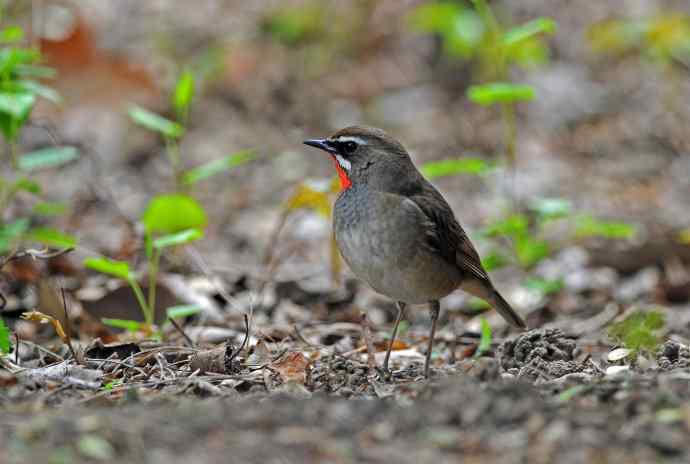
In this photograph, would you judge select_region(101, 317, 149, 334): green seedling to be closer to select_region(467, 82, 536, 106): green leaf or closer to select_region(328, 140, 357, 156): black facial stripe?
select_region(328, 140, 357, 156): black facial stripe

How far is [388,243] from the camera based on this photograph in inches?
228

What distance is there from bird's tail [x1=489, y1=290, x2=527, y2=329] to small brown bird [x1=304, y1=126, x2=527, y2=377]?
23 centimetres

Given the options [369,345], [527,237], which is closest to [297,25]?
[527,237]

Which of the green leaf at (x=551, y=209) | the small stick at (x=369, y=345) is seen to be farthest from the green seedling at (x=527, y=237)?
the small stick at (x=369, y=345)

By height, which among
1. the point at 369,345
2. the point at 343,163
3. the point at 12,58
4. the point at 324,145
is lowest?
the point at 369,345

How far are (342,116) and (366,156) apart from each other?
6.60 metres

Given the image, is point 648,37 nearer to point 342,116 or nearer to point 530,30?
point 342,116

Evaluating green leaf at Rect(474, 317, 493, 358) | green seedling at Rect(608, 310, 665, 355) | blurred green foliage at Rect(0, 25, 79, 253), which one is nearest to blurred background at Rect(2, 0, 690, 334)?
green leaf at Rect(474, 317, 493, 358)

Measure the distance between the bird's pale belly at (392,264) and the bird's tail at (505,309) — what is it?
739mm

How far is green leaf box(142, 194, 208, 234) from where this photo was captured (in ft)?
21.7

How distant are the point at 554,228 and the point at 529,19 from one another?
17.8 ft

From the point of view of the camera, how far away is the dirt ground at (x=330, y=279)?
3.78 meters

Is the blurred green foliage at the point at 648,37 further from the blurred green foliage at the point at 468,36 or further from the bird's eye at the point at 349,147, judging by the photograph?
→ the bird's eye at the point at 349,147

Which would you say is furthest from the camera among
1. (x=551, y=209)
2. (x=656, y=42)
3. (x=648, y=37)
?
(x=648, y=37)
